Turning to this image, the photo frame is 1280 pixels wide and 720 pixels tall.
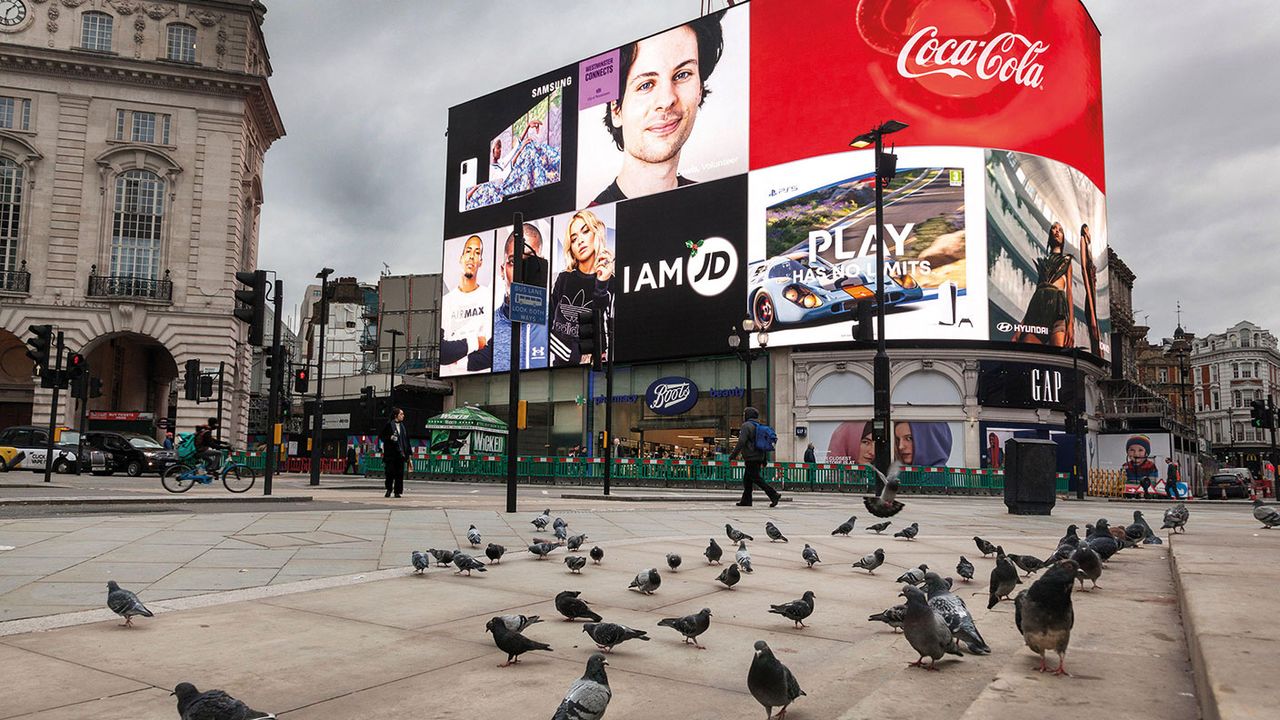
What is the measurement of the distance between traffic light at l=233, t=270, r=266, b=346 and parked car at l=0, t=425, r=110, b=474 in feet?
55.9

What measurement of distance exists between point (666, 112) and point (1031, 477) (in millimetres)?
34219

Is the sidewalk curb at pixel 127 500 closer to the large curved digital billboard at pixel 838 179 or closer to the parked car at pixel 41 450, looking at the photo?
the parked car at pixel 41 450

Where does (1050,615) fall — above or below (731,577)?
above

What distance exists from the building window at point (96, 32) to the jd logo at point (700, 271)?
27.5 meters

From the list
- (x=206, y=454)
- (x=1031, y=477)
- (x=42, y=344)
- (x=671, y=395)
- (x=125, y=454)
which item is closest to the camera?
(x=1031, y=477)

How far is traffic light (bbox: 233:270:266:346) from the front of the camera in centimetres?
1534

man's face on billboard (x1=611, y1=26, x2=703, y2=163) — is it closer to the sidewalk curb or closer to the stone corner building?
the stone corner building

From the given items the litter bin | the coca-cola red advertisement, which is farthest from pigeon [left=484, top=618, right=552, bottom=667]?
the coca-cola red advertisement

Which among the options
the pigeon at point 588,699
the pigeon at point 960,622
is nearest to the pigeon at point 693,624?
the pigeon at point 960,622

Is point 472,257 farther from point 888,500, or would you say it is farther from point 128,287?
point 888,500

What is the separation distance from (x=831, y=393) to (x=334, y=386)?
4119 centimetres

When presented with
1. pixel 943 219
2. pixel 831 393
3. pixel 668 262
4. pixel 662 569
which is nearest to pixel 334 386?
pixel 668 262

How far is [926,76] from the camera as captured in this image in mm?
38312

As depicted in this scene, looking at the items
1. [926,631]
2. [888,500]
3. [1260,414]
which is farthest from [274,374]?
[1260,414]
